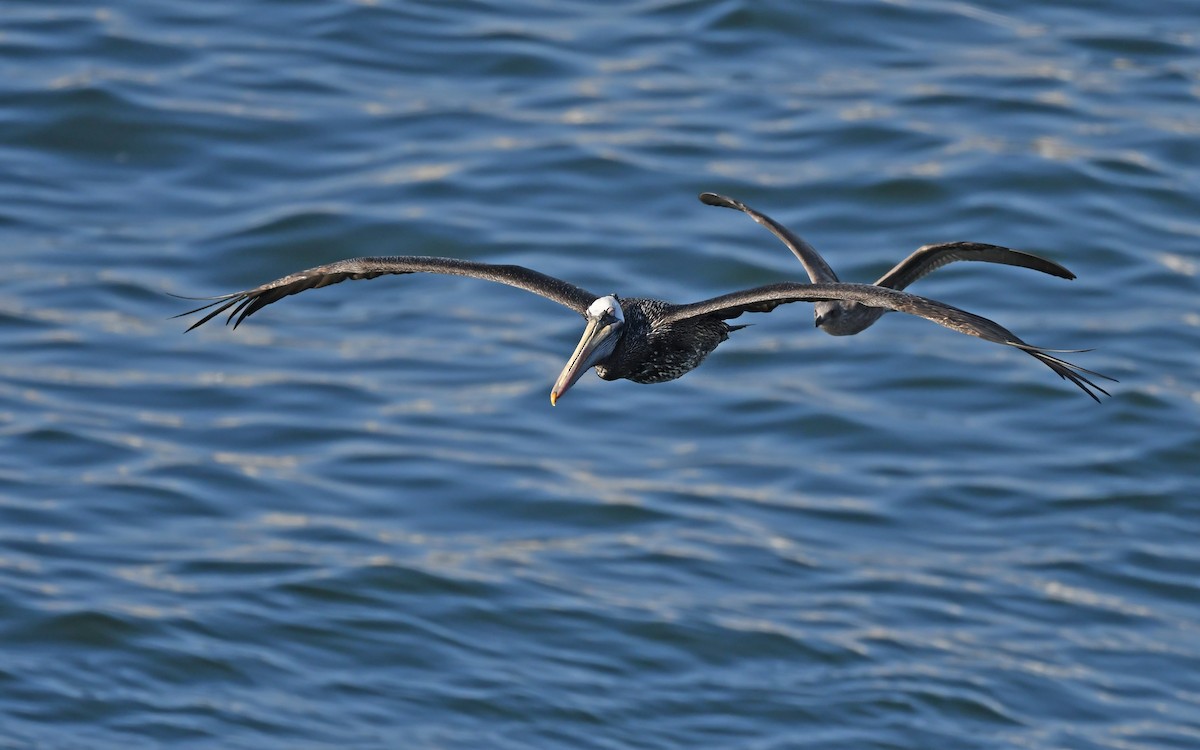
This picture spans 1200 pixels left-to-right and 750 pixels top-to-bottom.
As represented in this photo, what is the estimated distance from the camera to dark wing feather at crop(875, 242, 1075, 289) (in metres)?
9.54

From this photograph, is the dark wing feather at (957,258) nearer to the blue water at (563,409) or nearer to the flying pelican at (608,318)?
the flying pelican at (608,318)

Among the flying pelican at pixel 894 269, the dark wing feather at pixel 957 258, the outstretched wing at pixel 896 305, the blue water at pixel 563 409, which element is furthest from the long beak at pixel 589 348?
the blue water at pixel 563 409

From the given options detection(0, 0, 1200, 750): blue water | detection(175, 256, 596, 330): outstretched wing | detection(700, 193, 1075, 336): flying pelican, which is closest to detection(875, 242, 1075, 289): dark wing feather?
detection(700, 193, 1075, 336): flying pelican

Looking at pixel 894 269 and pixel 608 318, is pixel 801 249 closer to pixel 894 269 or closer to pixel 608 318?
pixel 894 269

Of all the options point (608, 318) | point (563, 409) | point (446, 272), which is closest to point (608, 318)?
point (608, 318)

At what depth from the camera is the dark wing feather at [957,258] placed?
9.54m

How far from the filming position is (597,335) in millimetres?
9922

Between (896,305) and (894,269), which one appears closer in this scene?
(896,305)

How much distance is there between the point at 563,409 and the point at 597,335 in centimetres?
1031

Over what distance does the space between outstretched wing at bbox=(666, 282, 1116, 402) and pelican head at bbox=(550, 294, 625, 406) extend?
2.60ft

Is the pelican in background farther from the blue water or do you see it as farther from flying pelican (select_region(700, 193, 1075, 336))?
the blue water

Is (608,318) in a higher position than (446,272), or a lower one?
lower

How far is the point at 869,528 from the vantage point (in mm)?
18875

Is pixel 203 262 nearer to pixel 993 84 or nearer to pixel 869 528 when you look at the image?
pixel 869 528
